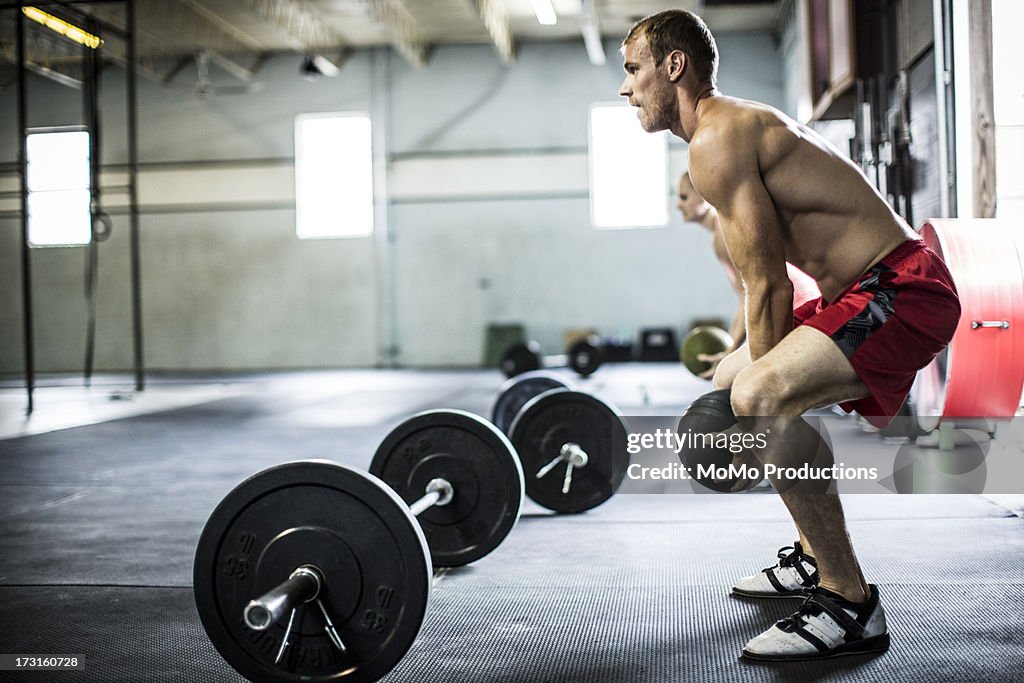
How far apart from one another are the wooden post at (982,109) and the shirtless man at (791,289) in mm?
1525

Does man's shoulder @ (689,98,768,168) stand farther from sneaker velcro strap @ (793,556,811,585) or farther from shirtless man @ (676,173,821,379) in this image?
shirtless man @ (676,173,821,379)

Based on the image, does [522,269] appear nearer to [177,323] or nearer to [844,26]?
[177,323]

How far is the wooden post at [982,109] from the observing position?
113 inches

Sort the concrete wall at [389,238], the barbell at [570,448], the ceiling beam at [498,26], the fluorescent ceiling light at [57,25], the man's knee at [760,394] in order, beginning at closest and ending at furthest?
the man's knee at [760,394] → the barbell at [570,448] → the fluorescent ceiling light at [57,25] → the ceiling beam at [498,26] → the concrete wall at [389,238]

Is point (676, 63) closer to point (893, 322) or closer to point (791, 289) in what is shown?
point (791, 289)

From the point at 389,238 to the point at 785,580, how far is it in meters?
9.43

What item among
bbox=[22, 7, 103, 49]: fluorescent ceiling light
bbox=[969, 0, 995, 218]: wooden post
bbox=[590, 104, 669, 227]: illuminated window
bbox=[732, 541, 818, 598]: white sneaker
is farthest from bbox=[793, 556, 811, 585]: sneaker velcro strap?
bbox=[590, 104, 669, 227]: illuminated window

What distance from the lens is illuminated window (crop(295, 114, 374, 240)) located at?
1095 cm

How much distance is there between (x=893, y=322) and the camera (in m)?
1.50

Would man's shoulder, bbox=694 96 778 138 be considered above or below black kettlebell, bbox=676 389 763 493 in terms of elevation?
above

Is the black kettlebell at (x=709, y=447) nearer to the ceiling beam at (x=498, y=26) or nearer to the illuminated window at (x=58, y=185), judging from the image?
the ceiling beam at (x=498, y=26)

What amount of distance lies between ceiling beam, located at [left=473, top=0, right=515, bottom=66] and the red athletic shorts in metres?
8.43

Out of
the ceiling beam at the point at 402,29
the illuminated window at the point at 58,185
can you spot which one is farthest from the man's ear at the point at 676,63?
the illuminated window at the point at 58,185

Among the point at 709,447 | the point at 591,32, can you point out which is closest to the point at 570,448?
the point at 709,447
